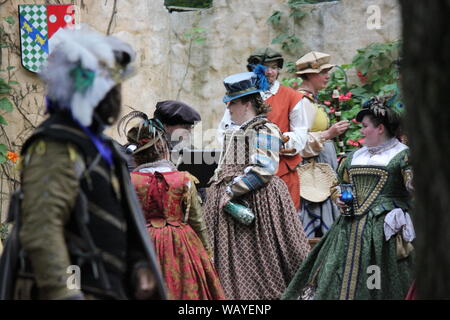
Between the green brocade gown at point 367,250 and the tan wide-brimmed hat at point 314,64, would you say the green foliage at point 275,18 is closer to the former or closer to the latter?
the tan wide-brimmed hat at point 314,64

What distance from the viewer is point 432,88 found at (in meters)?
2.11

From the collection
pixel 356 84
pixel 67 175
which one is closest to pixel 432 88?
pixel 67 175

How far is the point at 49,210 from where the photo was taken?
106 inches

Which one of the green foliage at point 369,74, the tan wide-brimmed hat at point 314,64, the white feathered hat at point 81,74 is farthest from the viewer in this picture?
the green foliage at point 369,74

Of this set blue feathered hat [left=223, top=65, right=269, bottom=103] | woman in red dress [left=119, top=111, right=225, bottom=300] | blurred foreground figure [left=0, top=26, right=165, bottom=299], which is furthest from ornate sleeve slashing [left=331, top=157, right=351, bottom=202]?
blurred foreground figure [left=0, top=26, right=165, bottom=299]

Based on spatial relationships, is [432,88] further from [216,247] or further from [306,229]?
[306,229]

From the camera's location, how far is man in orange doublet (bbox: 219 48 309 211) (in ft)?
22.7

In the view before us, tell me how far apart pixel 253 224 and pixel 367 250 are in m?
1.03

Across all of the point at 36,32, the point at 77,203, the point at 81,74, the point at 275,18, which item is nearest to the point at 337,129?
the point at 36,32

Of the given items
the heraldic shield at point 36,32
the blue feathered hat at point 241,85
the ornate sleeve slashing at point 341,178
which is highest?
the heraldic shield at point 36,32

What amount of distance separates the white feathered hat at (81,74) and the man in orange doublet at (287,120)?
381 centimetres

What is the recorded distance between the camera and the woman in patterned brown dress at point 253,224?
5910mm

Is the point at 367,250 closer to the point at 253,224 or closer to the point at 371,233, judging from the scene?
the point at 371,233

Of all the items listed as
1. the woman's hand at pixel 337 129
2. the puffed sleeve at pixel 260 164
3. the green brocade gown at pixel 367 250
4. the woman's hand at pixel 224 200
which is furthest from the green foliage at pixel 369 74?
the green brocade gown at pixel 367 250
